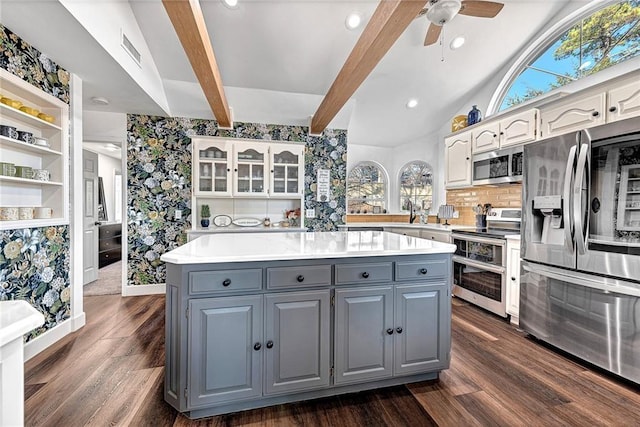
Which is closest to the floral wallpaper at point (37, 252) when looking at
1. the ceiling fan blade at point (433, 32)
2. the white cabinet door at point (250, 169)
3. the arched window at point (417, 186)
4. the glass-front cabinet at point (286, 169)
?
the white cabinet door at point (250, 169)

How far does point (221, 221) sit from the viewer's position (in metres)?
4.20

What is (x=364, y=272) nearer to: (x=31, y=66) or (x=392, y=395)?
(x=392, y=395)

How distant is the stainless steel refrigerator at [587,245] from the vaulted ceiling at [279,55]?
177cm

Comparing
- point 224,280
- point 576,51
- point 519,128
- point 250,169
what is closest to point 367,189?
point 250,169

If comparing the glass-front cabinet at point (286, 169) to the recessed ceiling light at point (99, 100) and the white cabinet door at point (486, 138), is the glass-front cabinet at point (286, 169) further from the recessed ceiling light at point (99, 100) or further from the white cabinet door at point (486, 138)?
the white cabinet door at point (486, 138)

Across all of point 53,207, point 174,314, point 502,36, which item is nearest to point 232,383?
point 174,314

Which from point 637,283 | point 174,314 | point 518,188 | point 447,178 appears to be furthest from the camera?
point 447,178

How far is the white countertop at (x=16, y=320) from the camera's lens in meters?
0.60

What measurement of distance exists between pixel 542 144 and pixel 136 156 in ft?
14.9

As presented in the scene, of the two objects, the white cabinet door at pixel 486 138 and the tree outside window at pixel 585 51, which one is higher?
the tree outside window at pixel 585 51

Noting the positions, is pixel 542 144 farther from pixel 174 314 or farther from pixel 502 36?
pixel 174 314

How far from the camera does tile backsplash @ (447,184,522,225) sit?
11.4 ft

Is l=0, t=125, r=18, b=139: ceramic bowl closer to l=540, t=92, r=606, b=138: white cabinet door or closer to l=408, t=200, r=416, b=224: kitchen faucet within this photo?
l=540, t=92, r=606, b=138: white cabinet door

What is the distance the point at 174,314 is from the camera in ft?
5.24
